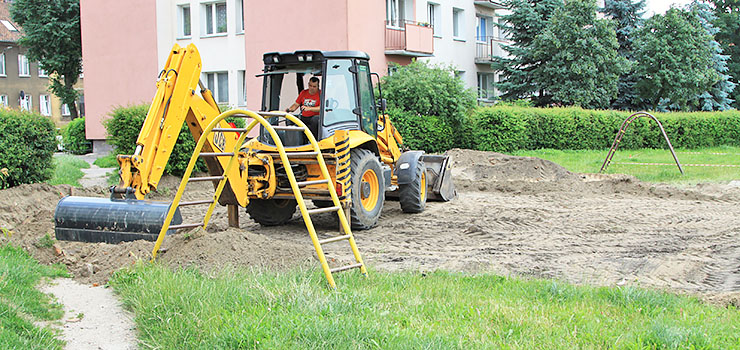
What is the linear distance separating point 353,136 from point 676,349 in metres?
6.42

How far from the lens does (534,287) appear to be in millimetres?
6484

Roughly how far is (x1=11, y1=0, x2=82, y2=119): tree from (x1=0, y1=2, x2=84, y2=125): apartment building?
12296mm

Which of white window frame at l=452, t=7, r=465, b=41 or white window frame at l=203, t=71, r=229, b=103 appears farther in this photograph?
white window frame at l=452, t=7, r=465, b=41

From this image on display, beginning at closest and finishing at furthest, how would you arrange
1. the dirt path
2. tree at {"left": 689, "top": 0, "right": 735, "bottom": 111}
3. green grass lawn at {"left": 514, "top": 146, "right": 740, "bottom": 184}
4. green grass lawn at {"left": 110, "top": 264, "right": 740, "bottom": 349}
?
green grass lawn at {"left": 110, "top": 264, "right": 740, "bottom": 349} < the dirt path < green grass lawn at {"left": 514, "top": 146, "right": 740, "bottom": 184} < tree at {"left": 689, "top": 0, "right": 735, "bottom": 111}

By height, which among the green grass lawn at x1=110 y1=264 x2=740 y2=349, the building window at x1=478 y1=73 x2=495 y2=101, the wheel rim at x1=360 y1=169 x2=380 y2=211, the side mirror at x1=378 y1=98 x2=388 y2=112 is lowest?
the green grass lawn at x1=110 y1=264 x2=740 y2=349

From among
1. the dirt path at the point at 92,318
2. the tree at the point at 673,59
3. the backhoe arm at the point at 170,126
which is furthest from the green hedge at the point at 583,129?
the dirt path at the point at 92,318

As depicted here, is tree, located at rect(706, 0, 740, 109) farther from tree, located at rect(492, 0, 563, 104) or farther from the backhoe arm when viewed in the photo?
the backhoe arm

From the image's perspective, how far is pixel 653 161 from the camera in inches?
923

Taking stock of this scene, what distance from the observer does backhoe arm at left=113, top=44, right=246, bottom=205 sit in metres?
8.29

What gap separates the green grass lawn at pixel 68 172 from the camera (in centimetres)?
1519

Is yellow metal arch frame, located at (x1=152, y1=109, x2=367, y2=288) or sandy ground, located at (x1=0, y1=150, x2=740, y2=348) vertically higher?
yellow metal arch frame, located at (x1=152, y1=109, x2=367, y2=288)

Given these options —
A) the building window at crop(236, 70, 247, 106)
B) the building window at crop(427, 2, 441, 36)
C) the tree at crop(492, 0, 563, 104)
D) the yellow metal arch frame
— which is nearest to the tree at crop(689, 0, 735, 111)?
the tree at crop(492, 0, 563, 104)

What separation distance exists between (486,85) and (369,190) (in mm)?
24627

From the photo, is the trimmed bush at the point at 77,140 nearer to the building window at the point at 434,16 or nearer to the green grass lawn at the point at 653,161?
the building window at the point at 434,16
